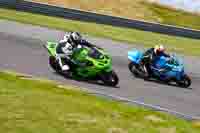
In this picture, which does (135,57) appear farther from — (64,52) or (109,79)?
(64,52)

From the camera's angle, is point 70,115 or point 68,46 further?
point 68,46

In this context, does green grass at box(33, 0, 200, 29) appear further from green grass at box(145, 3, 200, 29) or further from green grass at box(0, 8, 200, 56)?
green grass at box(0, 8, 200, 56)

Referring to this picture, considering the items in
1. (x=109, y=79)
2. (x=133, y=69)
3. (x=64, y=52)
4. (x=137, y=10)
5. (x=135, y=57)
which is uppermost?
(x=64, y=52)

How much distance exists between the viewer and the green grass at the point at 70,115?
8977 millimetres

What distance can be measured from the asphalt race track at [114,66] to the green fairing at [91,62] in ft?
1.54

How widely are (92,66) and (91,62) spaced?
5.8 inches

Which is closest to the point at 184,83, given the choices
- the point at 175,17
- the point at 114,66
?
the point at 114,66

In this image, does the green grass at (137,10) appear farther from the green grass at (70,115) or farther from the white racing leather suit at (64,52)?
the green grass at (70,115)

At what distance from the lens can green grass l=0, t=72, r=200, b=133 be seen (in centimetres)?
898

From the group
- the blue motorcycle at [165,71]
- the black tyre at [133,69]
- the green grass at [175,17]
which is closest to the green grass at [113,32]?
the black tyre at [133,69]

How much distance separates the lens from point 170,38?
3195 centimetres

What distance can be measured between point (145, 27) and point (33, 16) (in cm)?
697

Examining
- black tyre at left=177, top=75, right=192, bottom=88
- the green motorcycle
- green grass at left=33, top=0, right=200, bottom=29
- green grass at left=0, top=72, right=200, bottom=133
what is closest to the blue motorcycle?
black tyre at left=177, top=75, right=192, bottom=88

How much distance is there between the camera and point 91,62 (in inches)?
663
